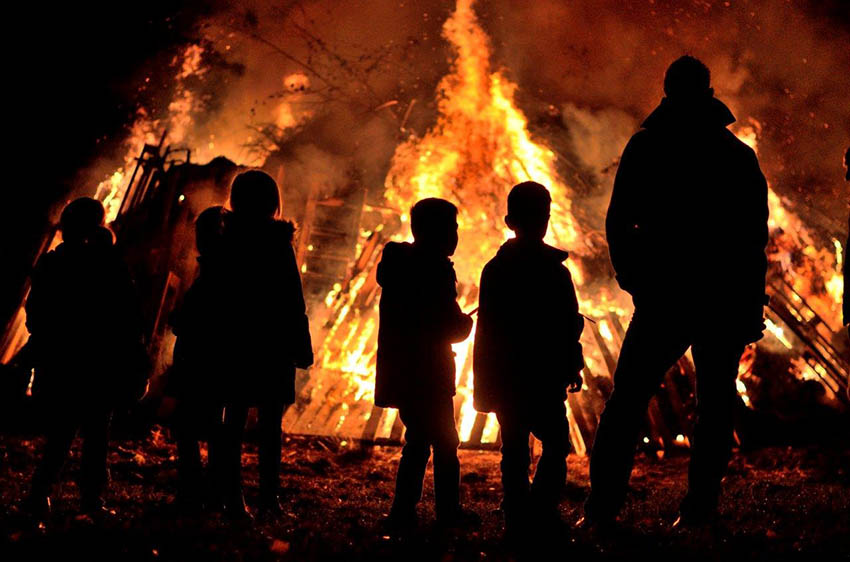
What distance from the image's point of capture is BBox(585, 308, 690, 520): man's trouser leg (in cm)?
278

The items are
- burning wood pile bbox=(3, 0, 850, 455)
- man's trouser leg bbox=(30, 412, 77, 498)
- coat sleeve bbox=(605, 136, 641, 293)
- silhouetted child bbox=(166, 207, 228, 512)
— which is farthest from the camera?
burning wood pile bbox=(3, 0, 850, 455)

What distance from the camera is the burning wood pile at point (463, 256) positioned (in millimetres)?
7711

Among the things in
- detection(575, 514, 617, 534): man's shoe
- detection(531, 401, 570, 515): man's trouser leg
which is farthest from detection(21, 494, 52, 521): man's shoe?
detection(575, 514, 617, 534): man's shoe

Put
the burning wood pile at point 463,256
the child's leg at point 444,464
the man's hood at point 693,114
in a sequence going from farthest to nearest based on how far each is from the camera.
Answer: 1. the burning wood pile at point 463,256
2. the child's leg at point 444,464
3. the man's hood at point 693,114

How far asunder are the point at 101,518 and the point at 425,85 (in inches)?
461

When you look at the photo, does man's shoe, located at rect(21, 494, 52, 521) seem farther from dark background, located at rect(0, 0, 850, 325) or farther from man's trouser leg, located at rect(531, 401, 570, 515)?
dark background, located at rect(0, 0, 850, 325)

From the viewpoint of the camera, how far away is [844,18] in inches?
Result: 384

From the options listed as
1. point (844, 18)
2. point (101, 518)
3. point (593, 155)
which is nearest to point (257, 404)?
point (101, 518)

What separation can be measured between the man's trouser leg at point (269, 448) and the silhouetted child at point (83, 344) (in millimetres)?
871

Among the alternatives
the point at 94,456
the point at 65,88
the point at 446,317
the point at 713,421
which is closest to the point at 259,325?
the point at 446,317

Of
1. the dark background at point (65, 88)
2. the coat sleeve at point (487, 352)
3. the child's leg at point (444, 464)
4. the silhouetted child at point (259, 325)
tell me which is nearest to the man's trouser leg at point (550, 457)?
the coat sleeve at point (487, 352)

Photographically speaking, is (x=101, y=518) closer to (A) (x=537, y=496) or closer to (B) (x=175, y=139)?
(A) (x=537, y=496)

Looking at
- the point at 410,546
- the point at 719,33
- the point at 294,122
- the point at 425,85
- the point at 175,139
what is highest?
the point at 719,33

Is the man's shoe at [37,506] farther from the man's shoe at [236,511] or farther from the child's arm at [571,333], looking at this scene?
the child's arm at [571,333]
